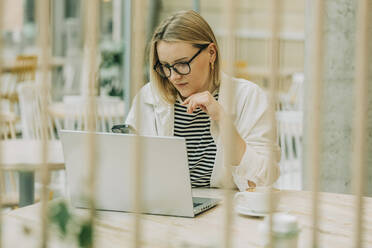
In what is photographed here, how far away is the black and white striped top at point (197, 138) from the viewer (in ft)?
6.15

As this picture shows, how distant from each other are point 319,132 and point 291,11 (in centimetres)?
670

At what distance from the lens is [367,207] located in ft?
4.58

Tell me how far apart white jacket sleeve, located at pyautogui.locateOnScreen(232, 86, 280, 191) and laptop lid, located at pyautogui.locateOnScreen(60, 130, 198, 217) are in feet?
1.33

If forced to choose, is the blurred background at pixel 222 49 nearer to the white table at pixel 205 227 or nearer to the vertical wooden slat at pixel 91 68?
the vertical wooden slat at pixel 91 68

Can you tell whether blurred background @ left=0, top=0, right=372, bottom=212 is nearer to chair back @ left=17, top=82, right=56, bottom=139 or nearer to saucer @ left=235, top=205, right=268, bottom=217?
chair back @ left=17, top=82, right=56, bottom=139

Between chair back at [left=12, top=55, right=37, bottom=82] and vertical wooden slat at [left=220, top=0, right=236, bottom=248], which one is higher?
chair back at [left=12, top=55, right=37, bottom=82]

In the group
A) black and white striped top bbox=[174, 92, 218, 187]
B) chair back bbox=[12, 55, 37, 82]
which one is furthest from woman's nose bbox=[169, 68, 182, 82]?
chair back bbox=[12, 55, 37, 82]

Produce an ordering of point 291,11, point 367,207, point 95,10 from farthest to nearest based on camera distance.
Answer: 1. point 291,11
2. point 367,207
3. point 95,10

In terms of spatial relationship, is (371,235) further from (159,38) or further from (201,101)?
(159,38)

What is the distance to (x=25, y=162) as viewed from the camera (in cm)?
216

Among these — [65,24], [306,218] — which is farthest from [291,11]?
[306,218]

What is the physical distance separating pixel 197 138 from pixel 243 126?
0.75 ft

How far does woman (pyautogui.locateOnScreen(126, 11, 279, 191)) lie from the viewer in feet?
5.38

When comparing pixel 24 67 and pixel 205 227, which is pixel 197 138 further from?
pixel 24 67
